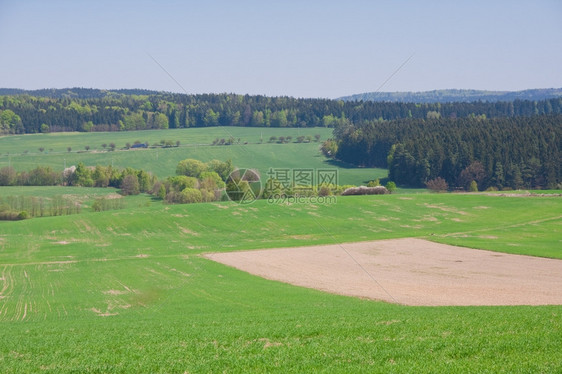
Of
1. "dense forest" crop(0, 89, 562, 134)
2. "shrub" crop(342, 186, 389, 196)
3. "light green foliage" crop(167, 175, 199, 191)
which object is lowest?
"shrub" crop(342, 186, 389, 196)

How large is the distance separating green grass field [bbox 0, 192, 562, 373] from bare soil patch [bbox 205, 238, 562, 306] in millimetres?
2640

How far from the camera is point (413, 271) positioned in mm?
40844

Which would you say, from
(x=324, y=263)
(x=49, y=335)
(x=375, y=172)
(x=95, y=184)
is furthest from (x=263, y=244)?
(x=375, y=172)

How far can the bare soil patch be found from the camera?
31.7 metres

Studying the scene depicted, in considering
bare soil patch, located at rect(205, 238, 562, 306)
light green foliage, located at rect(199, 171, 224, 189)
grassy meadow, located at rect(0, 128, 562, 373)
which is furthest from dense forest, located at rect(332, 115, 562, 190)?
bare soil patch, located at rect(205, 238, 562, 306)

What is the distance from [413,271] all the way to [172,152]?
370 ft

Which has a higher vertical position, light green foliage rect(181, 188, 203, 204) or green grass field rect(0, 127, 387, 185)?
green grass field rect(0, 127, 387, 185)

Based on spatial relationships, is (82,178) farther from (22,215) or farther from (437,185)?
(437,185)

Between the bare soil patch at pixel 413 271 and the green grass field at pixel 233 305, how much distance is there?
2640mm

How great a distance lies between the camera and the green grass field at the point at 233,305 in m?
15.7

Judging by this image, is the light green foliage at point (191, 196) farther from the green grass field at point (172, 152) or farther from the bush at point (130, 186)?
the green grass field at point (172, 152)
